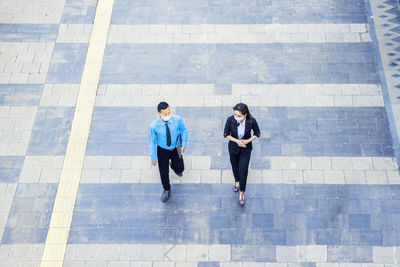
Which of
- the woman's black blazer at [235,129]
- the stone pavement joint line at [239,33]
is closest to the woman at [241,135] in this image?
the woman's black blazer at [235,129]

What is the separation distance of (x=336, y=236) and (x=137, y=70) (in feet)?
16.4

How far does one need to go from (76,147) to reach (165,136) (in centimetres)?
244

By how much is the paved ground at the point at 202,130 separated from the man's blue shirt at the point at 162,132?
133cm

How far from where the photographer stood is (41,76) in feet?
27.7

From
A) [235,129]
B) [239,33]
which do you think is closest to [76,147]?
[235,129]

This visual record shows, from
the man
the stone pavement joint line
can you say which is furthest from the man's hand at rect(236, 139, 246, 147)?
the stone pavement joint line

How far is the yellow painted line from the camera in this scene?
6566 mm

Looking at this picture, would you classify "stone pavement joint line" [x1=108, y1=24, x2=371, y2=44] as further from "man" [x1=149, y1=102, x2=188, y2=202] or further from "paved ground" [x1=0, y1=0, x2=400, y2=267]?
"man" [x1=149, y1=102, x2=188, y2=202]

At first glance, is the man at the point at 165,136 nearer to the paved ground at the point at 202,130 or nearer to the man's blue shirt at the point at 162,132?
the man's blue shirt at the point at 162,132

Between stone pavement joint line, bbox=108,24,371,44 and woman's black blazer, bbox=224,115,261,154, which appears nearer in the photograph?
woman's black blazer, bbox=224,115,261,154

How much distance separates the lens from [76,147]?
7520 millimetres

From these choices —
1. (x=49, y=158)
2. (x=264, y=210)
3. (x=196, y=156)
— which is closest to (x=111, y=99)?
(x=49, y=158)

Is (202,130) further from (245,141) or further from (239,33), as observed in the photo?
(239,33)

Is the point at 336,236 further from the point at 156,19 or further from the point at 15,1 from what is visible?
the point at 15,1
